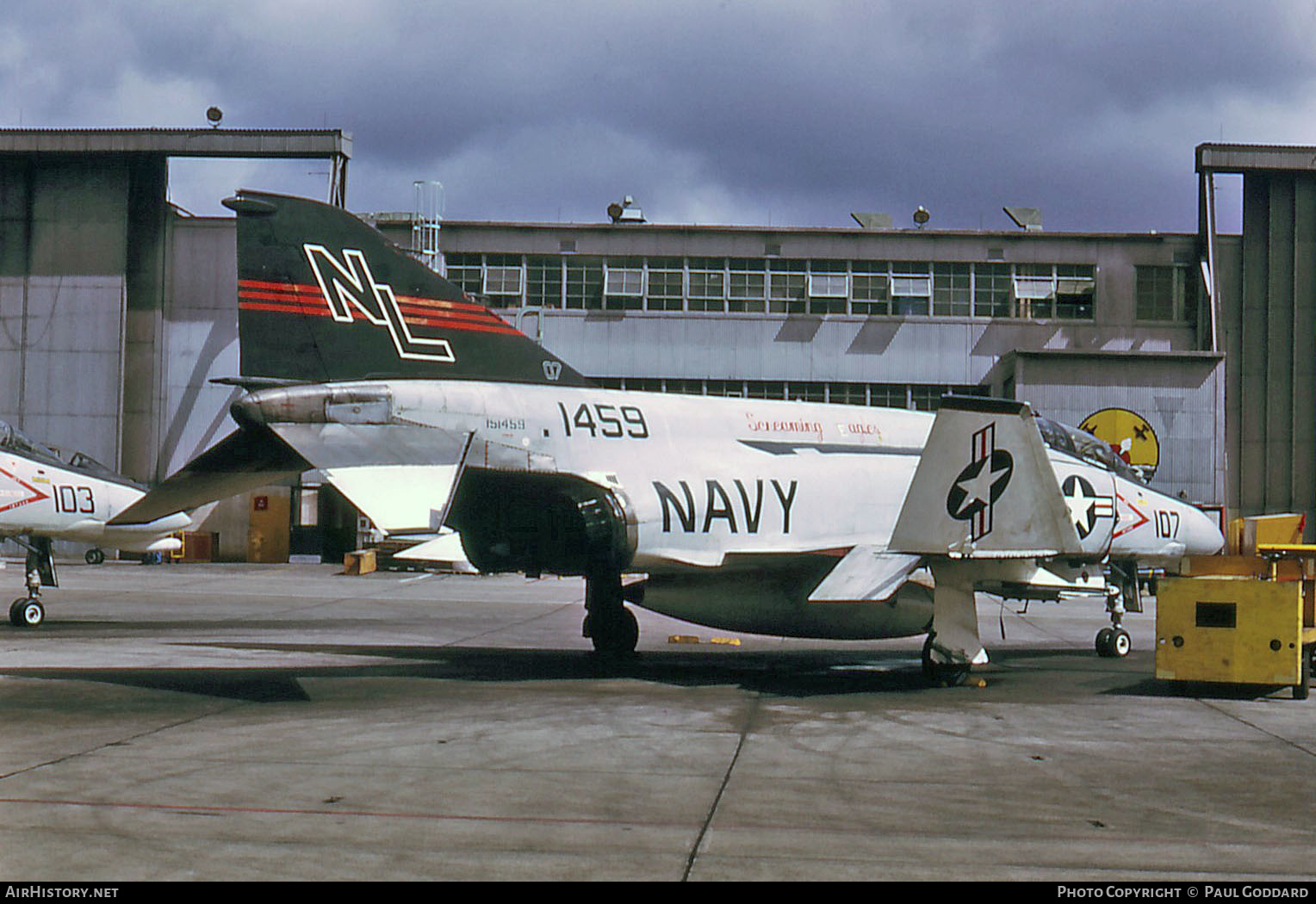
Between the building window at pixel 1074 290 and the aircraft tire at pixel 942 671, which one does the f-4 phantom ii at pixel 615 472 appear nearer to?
the aircraft tire at pixel 942 671

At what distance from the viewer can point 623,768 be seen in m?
8.16

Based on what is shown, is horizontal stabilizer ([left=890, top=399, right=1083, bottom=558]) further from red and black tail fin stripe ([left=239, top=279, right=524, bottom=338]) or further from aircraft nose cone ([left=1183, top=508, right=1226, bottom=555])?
aircraft nose cone ([left=1183, top=508, right=1226, bottom=555])

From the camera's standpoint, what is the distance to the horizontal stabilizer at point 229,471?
12.5 metres

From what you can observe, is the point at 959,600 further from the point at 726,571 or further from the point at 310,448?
the point at 310,448

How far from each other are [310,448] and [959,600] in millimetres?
6613

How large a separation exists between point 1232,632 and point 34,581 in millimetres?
15618

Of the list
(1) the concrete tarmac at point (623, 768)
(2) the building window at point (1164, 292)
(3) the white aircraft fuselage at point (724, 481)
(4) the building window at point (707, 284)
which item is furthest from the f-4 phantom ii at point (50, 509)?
(2) the building window at point (1164, 292)

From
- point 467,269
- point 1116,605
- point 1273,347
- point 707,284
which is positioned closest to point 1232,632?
point 1116,605

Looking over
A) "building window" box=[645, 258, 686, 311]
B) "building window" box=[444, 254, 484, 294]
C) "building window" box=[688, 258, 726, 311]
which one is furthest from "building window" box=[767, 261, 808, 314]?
"building window" box=[444, 254, 484, 294]

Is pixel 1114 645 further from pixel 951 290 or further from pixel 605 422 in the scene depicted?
pixel 951 290

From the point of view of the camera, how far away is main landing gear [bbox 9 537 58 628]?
1742 cm

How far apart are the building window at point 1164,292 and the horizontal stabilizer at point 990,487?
30.9 meters

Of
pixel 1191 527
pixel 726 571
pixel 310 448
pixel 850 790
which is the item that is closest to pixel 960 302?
pixel 1191 527

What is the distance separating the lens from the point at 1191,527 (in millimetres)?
16234
